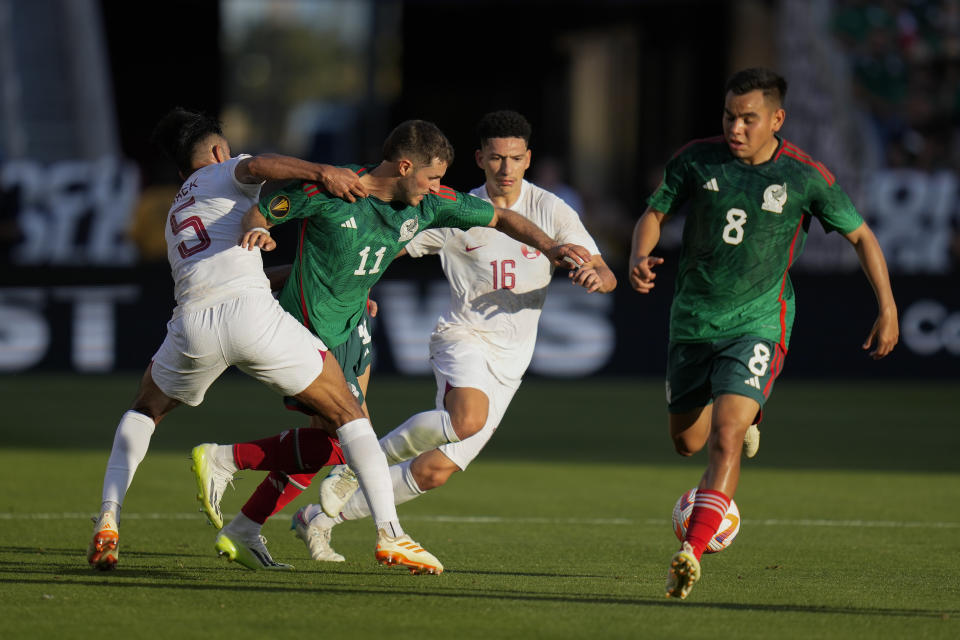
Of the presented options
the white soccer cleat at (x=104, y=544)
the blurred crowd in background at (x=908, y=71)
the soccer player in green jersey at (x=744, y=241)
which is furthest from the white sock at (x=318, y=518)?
the blurred crowd in background at (x=908, y=71)

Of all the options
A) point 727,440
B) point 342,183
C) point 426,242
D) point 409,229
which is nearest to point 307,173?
point 342,183

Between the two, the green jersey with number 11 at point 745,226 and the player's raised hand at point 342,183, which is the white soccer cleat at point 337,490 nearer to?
the player's raised hand at point 342,183

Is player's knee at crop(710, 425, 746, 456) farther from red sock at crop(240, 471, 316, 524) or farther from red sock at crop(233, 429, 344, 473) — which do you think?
red sock at crop(240, 471, 316, 524)

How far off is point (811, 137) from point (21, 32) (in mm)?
12842

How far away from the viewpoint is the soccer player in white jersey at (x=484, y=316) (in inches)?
289

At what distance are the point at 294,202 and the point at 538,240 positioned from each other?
1.16 m

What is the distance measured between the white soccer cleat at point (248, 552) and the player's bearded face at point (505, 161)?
221cm

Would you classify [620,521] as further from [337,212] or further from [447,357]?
[337,212]

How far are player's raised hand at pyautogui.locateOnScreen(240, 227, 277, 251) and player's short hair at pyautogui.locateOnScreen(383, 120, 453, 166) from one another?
749 millimetres

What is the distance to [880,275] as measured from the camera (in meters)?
6.63

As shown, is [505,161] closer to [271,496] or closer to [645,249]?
[645,249]

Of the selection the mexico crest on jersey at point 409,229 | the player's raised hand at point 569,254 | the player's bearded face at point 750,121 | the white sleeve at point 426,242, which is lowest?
the white sleeve at point 426,242

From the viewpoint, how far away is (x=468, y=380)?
7.52 m

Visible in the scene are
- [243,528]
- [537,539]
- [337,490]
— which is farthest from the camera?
[537,539]
